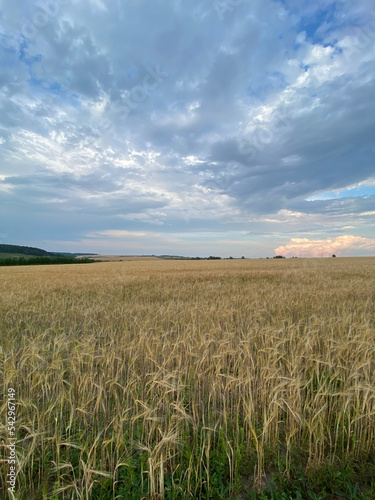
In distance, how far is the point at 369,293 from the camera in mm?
9742

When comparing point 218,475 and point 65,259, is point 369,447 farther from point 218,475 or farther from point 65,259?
point 65,259

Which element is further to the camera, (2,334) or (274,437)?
(2,334)

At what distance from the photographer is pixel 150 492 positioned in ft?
5.57

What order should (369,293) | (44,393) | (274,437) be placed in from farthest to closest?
(369,293), (44,393), (274,437)

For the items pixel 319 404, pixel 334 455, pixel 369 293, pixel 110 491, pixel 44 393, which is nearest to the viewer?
pixel 110 491

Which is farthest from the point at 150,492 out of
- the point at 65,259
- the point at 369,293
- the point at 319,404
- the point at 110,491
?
the point at 65,259

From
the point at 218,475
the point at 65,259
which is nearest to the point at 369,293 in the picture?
the point at 218,475

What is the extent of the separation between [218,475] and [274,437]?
696 mm

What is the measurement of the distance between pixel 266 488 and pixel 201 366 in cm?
165

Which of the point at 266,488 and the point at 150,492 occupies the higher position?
the point at 150,492

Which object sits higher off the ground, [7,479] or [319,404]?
[319,404]

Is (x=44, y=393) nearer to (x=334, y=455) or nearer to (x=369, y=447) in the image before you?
(x=334, y=455)

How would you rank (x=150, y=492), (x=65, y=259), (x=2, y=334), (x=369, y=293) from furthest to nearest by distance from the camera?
(x=65, y=259), (x=369, y=293), (x=2, y=334), (x=150, y=492)

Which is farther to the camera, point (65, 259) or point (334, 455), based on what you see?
point (65, 259)
